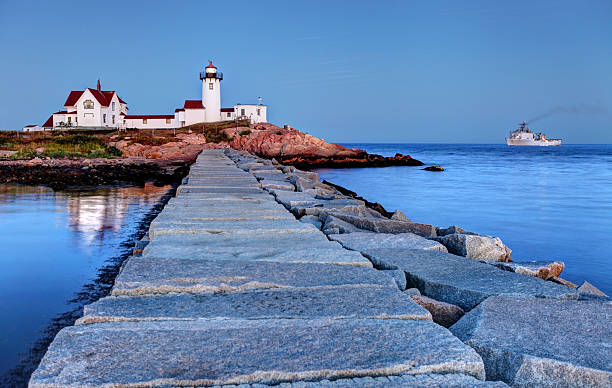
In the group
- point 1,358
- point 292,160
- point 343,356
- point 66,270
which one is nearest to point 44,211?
point 66,270

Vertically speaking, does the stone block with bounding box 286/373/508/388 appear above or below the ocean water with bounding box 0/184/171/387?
above

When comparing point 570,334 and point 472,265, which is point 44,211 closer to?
point 472,265

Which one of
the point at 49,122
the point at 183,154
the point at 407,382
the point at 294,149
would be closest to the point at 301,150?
the point at 294,149

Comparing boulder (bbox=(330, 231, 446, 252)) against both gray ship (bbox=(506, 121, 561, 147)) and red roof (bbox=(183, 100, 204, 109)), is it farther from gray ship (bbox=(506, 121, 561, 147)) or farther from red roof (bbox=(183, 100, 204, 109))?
gray ship (bbox=(506, 121, 561, 147))

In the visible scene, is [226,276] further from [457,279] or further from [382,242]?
[382,242]

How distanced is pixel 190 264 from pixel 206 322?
733 millimetres

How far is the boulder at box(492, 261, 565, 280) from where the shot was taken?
353cm

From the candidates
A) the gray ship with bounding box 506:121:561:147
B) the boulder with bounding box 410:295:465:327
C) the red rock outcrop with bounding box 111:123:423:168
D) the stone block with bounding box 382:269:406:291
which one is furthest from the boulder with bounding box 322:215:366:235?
the gray ship with bounding box 506:121:561:147

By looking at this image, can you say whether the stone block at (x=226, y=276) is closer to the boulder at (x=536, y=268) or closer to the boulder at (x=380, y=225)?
the boulder at (x=536, y=268)

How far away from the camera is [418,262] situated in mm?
3014

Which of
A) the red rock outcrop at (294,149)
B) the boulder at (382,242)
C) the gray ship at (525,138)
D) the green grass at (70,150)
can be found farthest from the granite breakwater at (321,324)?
the gray ship at (525,138)

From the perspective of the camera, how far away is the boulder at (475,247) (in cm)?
400

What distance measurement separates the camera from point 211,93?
52969 mm

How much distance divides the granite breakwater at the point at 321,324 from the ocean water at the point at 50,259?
965mm
